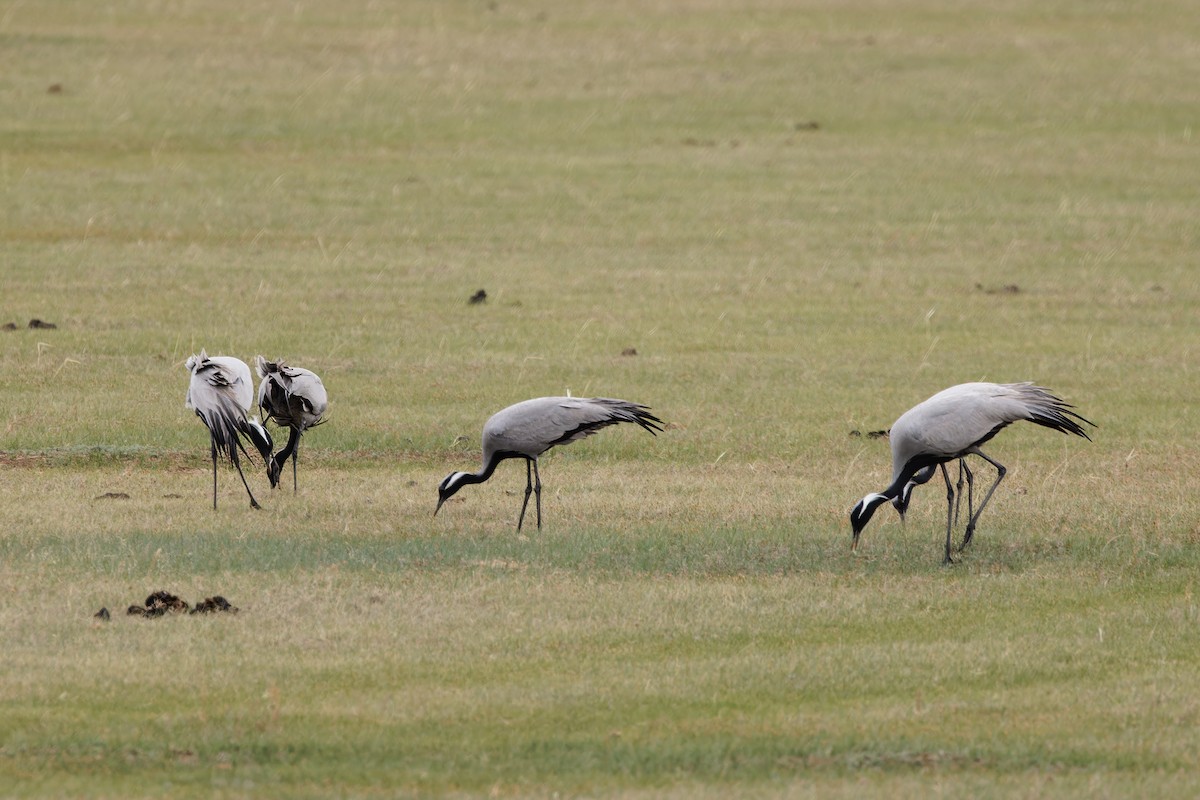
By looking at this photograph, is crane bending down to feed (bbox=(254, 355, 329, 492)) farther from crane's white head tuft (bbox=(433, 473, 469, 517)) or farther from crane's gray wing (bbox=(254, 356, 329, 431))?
crane's white head tuft (bbox=(433, 473, 469, 517))

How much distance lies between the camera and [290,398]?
14797 millimetres

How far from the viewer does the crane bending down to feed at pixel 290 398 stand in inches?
580

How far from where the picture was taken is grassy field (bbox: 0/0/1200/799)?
29.1ft

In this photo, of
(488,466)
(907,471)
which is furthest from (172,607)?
(907,471)

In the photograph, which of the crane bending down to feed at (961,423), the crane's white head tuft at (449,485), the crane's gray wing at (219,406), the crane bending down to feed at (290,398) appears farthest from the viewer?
the crane bending down to feed at (290,398)

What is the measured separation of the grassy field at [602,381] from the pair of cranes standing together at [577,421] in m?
0.40

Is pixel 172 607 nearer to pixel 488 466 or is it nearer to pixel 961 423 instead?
pixel 488 466

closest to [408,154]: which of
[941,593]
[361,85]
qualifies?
[361,85]

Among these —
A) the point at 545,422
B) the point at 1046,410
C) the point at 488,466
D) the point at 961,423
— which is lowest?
the point at 488,466

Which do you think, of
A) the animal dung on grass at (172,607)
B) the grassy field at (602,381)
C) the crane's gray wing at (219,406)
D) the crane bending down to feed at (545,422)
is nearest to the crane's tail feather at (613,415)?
the crane bending down to feed at (545,422)

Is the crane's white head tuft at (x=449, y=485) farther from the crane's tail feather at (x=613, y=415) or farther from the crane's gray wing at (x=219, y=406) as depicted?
the crane's gray wing at (x=219, y=406)

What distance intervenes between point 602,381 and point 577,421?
615cm

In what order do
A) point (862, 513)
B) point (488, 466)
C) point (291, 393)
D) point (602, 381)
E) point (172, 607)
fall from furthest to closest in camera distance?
point (602, 381) → point (291, 393) → point (488, 466) → point (862, 513) → point (172, 607)

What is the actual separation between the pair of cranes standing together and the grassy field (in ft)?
1.31
